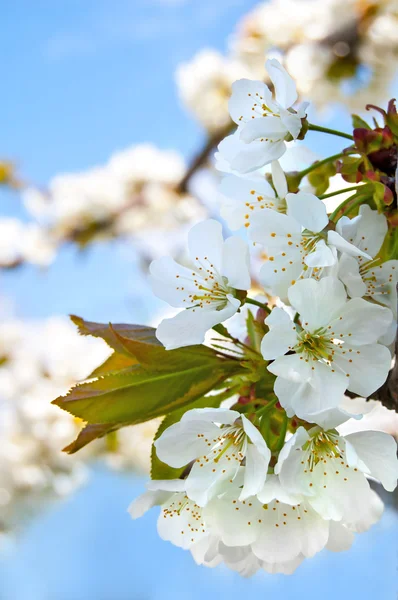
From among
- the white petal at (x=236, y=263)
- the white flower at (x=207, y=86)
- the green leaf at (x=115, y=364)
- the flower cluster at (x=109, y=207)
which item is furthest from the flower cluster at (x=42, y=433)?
the white petal at (x=236, y=263)

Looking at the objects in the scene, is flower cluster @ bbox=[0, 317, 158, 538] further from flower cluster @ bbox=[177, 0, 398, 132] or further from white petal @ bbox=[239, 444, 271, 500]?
white petal @ bbox=[239, 444, 271, 500]

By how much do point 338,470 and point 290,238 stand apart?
6.8 inches

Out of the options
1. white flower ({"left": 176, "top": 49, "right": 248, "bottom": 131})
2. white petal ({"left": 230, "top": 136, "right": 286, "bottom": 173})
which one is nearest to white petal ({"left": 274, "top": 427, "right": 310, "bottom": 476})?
white petal ({"left": 230, "top": 136, "right": 286, "bottom": 173})

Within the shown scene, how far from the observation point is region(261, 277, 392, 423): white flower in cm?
41

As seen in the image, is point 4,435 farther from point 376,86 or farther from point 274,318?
point 274,318

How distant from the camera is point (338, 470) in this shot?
443 millimetres

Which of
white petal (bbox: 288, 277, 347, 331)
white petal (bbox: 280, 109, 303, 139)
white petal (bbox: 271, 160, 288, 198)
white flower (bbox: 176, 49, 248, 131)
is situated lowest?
white petal (bbox: 288, 277, 347, 331)

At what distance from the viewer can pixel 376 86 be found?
7.80 ft

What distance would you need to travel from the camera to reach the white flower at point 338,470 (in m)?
0.42

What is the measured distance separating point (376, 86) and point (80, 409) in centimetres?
225

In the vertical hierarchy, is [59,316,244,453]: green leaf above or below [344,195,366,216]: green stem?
below

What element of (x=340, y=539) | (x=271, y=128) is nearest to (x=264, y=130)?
(x=271, y=128)

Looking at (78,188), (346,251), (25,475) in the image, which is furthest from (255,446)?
(78,188)

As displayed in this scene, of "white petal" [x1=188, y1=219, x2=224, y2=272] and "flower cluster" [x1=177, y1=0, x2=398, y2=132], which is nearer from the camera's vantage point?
"white petal" [x1=188, y1=219, x2=224, y2=272]
